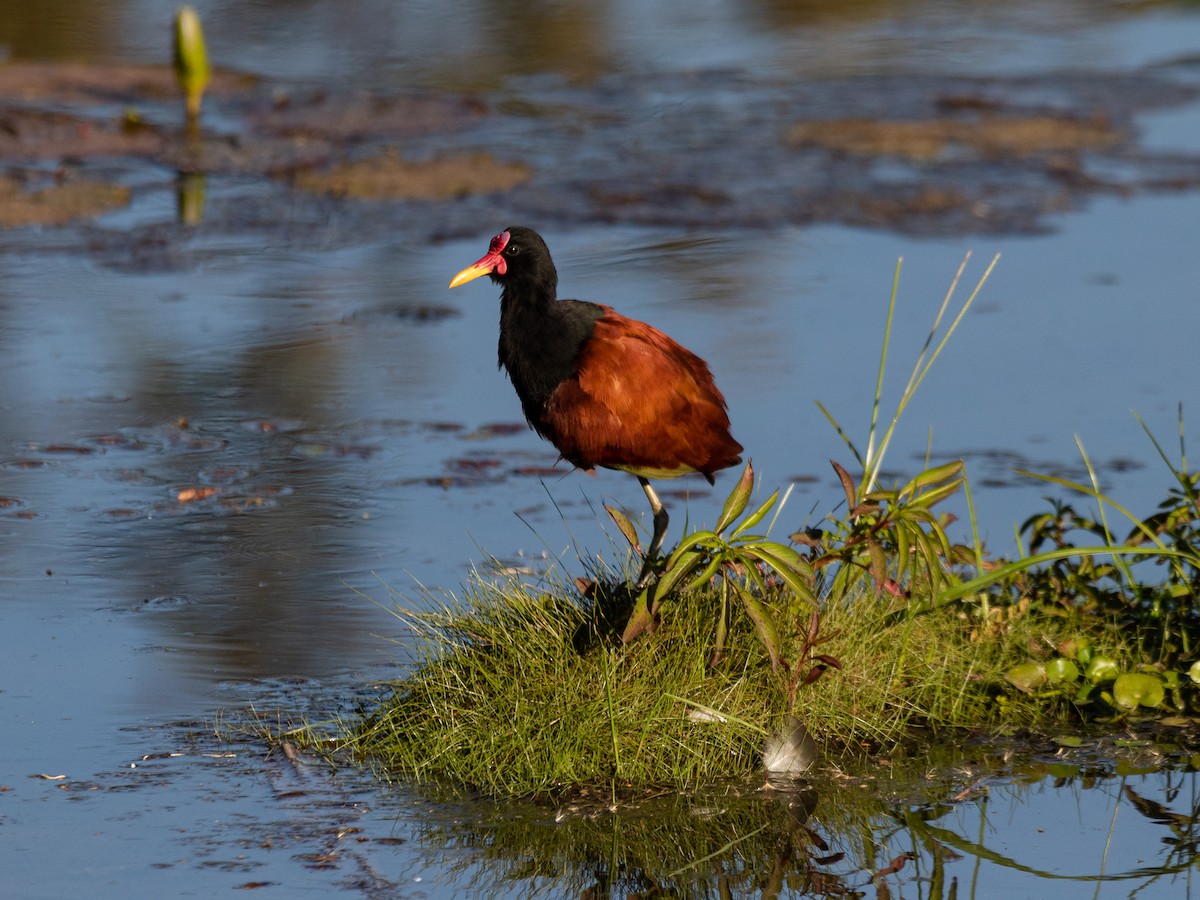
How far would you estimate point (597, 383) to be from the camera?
4.61m

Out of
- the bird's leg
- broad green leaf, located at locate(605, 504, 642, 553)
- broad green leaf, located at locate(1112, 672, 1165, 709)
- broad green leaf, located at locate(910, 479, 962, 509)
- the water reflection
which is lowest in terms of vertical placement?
the water reflection

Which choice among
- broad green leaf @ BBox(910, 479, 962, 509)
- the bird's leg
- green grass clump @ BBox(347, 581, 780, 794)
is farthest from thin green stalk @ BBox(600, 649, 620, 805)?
broad green leaf @ BBox(910, 479, 962, 509)

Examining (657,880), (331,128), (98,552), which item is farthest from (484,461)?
(331,128)

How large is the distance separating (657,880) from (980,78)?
1010cm

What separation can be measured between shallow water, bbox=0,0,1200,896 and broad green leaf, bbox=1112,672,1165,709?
0.19 meters

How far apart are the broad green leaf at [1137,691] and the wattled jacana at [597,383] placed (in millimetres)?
1130

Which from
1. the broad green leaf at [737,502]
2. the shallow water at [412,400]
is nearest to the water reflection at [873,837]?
the shallow water at [412,400]

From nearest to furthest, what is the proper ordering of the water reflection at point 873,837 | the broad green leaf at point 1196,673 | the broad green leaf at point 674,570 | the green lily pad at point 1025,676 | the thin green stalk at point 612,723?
the water reflection at point 873,837 → the broad green leaf at point 674,570 → the thin green stalk at point 612,723 → the broad green leaf at point 1196,673 → the green lily pad at point 1025,676

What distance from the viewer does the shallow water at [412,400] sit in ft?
13.5

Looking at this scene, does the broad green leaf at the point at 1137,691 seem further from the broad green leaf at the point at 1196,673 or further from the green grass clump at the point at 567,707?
the green grass clump at the point at 567,707

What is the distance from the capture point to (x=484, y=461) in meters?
6.36

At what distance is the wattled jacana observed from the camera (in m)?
4.63

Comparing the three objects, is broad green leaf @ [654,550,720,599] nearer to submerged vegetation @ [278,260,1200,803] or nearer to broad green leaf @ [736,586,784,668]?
submerged vegetation @ [278,260,1200,803]

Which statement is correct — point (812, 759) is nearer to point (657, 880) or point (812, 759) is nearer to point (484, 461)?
point (657, 880)
